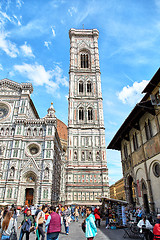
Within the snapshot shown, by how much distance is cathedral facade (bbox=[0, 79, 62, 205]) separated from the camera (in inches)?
1150

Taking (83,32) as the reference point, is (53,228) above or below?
below

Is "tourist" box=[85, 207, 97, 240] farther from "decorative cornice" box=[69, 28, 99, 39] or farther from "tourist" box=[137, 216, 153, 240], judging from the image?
"decorative cornice" box=[69, 28, 99, 39]

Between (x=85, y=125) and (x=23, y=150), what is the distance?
12.3 metres

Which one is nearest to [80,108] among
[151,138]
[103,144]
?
[103,144]

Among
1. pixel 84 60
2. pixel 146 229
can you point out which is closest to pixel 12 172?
pixel 146 229

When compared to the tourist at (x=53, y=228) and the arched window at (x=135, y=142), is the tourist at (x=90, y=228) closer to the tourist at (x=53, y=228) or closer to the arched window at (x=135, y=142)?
the tourist at (x=53, y=228)

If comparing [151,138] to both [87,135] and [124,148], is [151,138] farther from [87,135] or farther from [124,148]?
[87,135]

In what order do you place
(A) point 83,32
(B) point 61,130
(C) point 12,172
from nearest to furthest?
(C) point 12,172 → (A) point 83,32 → (B) point 61,130

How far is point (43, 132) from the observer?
3400 centimetres

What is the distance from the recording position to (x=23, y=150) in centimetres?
3238

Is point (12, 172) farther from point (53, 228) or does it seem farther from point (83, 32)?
point (83, 32)

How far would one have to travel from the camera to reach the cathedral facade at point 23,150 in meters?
29.2

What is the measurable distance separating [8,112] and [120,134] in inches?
940

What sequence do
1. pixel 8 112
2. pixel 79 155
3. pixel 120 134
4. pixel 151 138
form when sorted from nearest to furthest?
pixel 151 138, pixel 120 134, pixel 79 155, pixel 8 112
